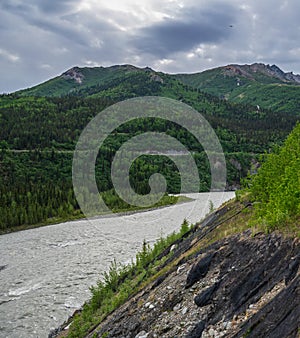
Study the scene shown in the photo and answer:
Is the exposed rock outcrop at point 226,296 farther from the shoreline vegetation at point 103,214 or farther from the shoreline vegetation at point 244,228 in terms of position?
the shoreline vegetation at point 103,214

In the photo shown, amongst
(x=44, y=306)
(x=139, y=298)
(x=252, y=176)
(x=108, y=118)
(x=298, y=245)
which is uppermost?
(x=108, y=118)

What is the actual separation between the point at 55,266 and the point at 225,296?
1078 inches

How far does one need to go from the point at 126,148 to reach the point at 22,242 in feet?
301

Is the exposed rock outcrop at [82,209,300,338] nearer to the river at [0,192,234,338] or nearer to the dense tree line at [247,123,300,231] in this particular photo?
the dense tree line at [247,123,300,231]

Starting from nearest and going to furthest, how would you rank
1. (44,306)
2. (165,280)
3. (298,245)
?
(298,245) < (165,280) < (44,306)

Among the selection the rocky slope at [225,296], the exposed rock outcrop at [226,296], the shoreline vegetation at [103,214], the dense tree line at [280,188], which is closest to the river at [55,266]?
the shoreline vegetation at [103,214]

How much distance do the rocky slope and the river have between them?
1021 centimetres

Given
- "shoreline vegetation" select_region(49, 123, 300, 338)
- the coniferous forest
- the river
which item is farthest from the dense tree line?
the coniferous forest

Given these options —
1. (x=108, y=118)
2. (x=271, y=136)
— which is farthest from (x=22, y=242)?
(x=271, y=136)

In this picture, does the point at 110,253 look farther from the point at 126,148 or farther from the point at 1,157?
the point at 126,148

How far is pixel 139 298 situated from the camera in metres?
15.2

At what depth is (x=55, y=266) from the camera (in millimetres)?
35656

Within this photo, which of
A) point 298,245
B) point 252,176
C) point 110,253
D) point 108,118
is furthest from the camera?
point 108,118

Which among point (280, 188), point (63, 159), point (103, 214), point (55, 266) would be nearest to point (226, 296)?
point (280, 188)
